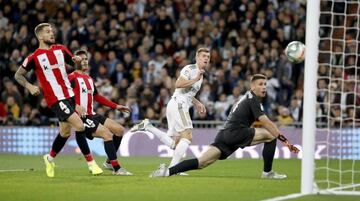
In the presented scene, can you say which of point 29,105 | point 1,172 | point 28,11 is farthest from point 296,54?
point 28,11

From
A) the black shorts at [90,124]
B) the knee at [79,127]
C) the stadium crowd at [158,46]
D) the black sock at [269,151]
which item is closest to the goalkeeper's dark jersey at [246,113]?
the black sock at [269,151]

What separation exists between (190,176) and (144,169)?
231cm

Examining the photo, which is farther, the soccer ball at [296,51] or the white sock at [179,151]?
the white sock at [179,151]

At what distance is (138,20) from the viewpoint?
25.5 m

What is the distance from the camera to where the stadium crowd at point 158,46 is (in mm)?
22891

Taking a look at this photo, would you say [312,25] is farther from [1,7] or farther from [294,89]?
[1,7]

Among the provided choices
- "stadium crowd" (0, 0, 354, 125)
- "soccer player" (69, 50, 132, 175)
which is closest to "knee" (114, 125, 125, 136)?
"soccer player" (69, 50, 132, 175)

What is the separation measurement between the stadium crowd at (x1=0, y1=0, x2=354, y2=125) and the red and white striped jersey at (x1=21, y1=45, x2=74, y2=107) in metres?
8.86

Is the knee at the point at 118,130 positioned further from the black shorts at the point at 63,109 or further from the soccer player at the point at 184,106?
the black shorts at the point at 63,109

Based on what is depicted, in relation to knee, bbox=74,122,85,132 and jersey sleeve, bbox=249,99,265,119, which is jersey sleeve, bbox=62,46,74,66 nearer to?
knee, bbox=74,122,85,132

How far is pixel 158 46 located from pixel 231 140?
11624mm

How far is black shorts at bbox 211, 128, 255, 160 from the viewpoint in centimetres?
1283

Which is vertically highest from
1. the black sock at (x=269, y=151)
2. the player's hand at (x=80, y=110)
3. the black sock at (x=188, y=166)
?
the player's hand at (x=80, y=110)

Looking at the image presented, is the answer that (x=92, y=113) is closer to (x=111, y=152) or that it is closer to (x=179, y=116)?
(x=111, y=152)
